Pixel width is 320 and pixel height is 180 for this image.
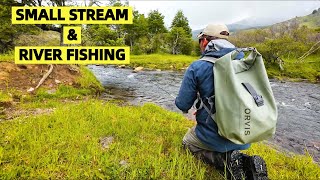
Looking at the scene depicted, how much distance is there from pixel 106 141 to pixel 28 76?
845 cm

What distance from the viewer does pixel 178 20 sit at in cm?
7662

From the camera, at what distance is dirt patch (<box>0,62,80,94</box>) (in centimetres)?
1116

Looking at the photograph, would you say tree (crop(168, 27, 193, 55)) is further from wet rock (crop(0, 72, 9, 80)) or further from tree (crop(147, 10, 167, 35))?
wet rock (crop(0, 72, 9, 80))

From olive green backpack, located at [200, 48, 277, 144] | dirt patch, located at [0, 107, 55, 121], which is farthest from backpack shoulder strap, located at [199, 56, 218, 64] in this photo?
dirt patch, located at [0, 107, 55, 121]

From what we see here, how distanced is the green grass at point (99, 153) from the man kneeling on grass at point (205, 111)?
1.43 feet

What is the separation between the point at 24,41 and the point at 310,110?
22871 millimetres

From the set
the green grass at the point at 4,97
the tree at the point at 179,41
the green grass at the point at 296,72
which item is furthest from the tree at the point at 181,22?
the green grass at the point at 4,97

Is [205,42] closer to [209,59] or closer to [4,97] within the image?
[209,59]

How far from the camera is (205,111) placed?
4.24 meters

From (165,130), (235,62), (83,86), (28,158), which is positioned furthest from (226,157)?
(83,86)

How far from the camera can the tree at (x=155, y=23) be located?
240 ft

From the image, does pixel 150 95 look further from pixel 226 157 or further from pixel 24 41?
pixel 24 41

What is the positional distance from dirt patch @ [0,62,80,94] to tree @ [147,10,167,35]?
61.3 metres

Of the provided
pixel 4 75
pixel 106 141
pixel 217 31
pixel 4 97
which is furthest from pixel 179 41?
pixel 217 31
